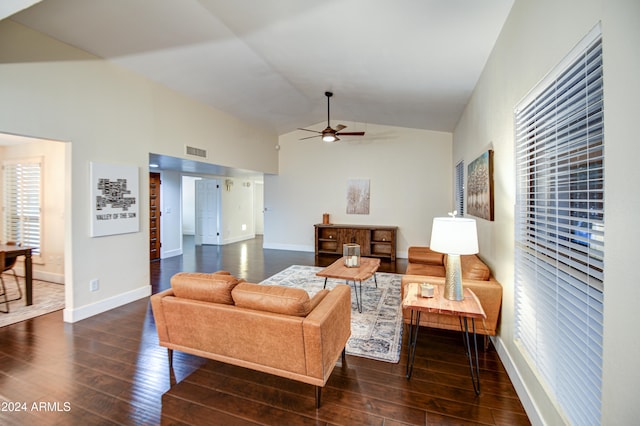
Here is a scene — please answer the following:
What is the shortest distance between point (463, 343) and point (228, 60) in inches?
177

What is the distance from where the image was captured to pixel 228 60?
402cm

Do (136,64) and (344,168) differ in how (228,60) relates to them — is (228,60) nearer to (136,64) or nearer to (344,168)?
(136,64)

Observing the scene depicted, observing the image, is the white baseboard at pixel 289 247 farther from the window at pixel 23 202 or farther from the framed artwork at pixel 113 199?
the window at pixel 23 202

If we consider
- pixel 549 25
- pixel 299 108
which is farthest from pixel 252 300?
pixel 299 108

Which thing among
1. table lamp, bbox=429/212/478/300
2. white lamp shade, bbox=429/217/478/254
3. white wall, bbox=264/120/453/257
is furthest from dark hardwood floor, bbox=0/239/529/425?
white wall, bbox=264/120/453/257

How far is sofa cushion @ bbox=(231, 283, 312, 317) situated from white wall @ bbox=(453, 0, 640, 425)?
150 cm

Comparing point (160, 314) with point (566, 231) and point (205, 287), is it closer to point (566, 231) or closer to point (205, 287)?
point (205, 287)

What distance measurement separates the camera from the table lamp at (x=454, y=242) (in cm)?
224

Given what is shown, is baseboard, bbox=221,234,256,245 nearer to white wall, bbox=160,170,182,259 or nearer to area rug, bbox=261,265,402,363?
white wall, bbox=160,170,182,259

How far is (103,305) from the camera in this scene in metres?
3.73

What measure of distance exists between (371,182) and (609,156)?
21.1ft

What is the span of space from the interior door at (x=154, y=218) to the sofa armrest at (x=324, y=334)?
5.95m

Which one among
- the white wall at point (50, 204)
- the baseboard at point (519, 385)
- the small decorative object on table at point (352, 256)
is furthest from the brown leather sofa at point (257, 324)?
the white wall at point (50, 204)

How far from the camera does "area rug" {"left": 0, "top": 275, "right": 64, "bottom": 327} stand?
11.5ft
